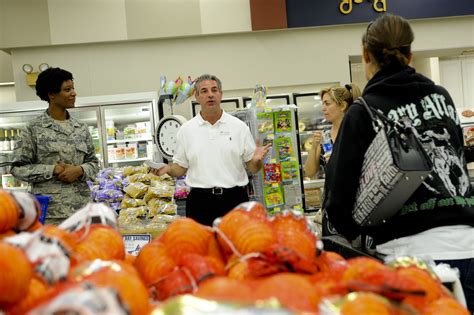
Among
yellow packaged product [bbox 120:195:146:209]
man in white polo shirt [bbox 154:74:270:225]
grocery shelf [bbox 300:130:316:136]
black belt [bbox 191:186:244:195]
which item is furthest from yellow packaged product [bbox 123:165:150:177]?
grocery shelf [bbox 300:130:316:136]

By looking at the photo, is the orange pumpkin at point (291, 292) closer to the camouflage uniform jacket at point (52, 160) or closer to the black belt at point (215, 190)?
the camouflage uniform jacket at point (52, 160)

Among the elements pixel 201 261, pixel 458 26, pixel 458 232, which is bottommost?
pixel 458 232

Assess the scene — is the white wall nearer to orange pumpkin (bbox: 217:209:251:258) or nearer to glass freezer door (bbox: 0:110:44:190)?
glass freezer door (bbox: 0:110:44:190)

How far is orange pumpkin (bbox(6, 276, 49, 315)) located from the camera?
78 centimetres

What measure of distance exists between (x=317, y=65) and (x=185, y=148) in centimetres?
579

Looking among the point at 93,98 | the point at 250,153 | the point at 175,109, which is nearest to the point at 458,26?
the point at 175,109

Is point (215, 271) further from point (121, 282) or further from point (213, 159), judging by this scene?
point (213, 159)

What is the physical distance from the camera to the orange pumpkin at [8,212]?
106cm

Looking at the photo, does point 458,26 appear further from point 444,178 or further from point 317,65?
point 444,178

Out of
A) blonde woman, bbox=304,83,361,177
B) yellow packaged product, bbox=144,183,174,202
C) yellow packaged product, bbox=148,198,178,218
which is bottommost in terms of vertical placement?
yellow packaged product, bbox=148,198,178,218

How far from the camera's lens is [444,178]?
164 cm

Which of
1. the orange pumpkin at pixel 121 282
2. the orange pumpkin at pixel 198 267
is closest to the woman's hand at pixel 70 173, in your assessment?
the orange pumpkin at pixel 198 267

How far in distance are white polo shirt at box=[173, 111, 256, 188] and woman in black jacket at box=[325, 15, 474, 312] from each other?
2.00 metres

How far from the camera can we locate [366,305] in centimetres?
77
